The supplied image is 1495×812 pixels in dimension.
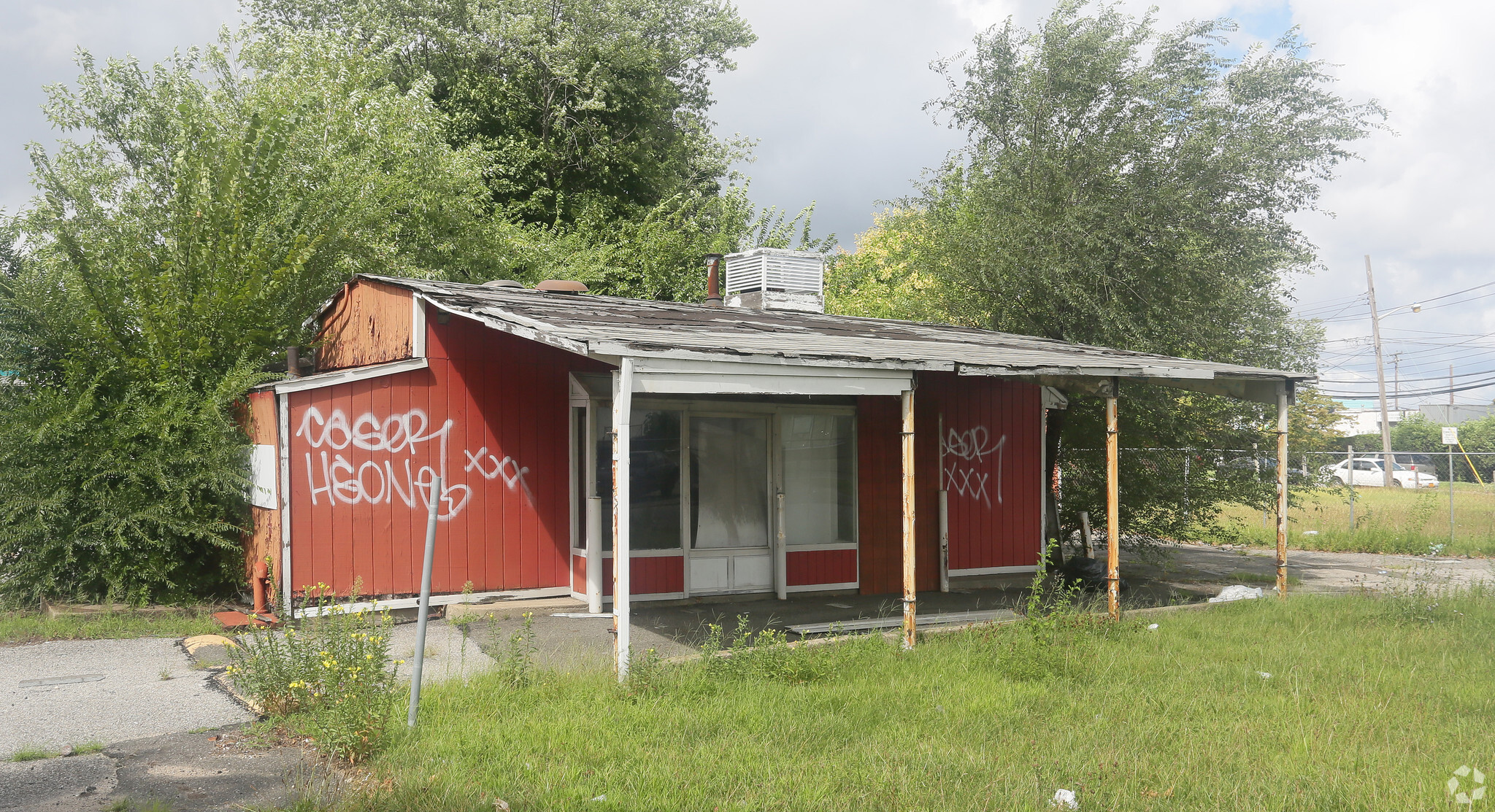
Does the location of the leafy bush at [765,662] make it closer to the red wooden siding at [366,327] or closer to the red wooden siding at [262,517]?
the red wooden siding at [262,517]

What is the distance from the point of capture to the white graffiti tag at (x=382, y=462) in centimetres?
943

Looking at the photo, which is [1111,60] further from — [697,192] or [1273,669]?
[697,192]

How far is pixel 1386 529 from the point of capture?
63.1ft

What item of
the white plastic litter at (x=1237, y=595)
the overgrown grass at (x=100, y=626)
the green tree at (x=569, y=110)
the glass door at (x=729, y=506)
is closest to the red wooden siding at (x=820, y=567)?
the glass door at (x=729, y=506)

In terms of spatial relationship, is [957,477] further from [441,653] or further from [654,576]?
[441,653]

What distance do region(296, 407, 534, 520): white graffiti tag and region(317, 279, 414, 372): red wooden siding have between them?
86 centimetres

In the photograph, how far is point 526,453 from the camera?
1054 cm

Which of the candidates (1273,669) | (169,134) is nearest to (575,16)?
(169,134)

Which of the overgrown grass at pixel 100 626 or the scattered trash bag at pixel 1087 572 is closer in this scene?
the overgrown grass at pixel 100 626

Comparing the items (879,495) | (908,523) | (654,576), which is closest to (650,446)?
(654,576)

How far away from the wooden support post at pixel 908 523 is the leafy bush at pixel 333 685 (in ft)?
12.8

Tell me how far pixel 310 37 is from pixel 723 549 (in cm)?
1275

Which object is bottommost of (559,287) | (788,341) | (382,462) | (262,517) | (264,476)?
(262,517)

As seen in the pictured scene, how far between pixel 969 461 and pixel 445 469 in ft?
20.6
